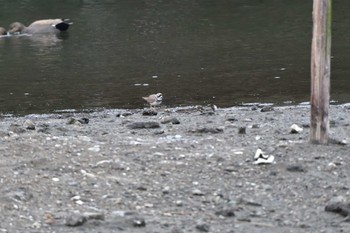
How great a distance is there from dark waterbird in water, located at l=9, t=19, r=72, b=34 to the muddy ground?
20907 millimetres

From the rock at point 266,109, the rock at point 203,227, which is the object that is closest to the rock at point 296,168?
the rock at point 203,227

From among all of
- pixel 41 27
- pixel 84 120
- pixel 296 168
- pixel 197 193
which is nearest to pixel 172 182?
pixel 197 193

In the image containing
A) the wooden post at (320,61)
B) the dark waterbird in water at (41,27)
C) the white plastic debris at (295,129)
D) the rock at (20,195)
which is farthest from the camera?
the dark waterbird in water at (41,27)

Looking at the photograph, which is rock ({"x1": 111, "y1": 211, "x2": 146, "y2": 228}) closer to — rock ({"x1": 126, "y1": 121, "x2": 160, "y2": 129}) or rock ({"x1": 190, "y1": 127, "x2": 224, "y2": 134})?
rock ({"x1": 190, "y1": 127, "x2": 224, "y2": 134})

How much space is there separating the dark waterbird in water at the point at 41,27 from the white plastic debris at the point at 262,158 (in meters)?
23.4

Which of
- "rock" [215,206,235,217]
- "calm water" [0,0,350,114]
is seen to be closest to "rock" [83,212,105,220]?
"rock" [215,206,235,217]

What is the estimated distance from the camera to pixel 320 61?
9945 mm

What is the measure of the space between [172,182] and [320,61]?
2.53 meters

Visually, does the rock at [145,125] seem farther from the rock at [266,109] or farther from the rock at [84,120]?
the rock at [266,109]

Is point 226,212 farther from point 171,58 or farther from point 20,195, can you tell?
point 171,58

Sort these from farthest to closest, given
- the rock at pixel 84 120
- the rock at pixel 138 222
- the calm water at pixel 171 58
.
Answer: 1. the calm water at pixel 171 58
2. the rock at pixel 84 120
3. the rock at pixel 138 222

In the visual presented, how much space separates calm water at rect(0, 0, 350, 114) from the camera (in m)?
18.4

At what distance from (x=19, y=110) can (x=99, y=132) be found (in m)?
5.34

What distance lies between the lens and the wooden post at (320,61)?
9930mm
